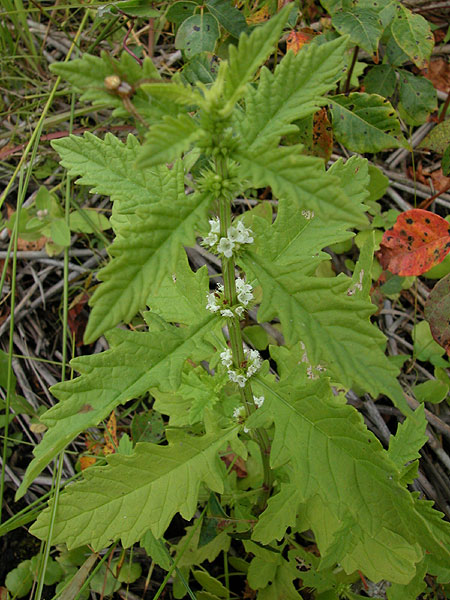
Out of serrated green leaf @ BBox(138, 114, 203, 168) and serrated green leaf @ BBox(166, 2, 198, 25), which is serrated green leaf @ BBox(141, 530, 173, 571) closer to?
serrated green leaf @ BBox(138, 114, 203, 168)

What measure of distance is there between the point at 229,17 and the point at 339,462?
87.4 inches

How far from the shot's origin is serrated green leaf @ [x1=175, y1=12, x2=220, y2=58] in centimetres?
247

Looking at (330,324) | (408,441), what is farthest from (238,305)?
(408,441)

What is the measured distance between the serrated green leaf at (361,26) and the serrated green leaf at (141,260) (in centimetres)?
163

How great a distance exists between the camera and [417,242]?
8.63 feet

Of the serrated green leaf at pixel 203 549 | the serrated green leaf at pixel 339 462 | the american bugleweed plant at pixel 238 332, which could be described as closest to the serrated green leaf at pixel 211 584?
the serrated green leaf at pixel 203 549

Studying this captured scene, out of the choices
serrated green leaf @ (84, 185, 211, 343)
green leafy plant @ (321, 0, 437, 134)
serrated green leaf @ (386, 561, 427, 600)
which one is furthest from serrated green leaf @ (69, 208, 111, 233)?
serrated green leaf @ (386, 561, 427, 600)

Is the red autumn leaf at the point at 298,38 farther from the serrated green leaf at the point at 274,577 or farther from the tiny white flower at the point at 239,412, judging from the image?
the serrated green leaf at the point at 274,577

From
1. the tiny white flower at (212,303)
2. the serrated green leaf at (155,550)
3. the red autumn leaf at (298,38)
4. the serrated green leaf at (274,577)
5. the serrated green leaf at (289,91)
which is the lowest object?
the serrated green leaf at (155,550)

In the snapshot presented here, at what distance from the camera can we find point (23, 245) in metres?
3.56

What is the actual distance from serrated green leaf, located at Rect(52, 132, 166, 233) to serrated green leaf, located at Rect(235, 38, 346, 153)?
0.31m

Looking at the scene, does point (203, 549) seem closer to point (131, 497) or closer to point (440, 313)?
point (131, 497)

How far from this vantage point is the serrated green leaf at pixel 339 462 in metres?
1.52

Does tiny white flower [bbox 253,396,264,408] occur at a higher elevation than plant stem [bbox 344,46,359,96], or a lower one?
lower
